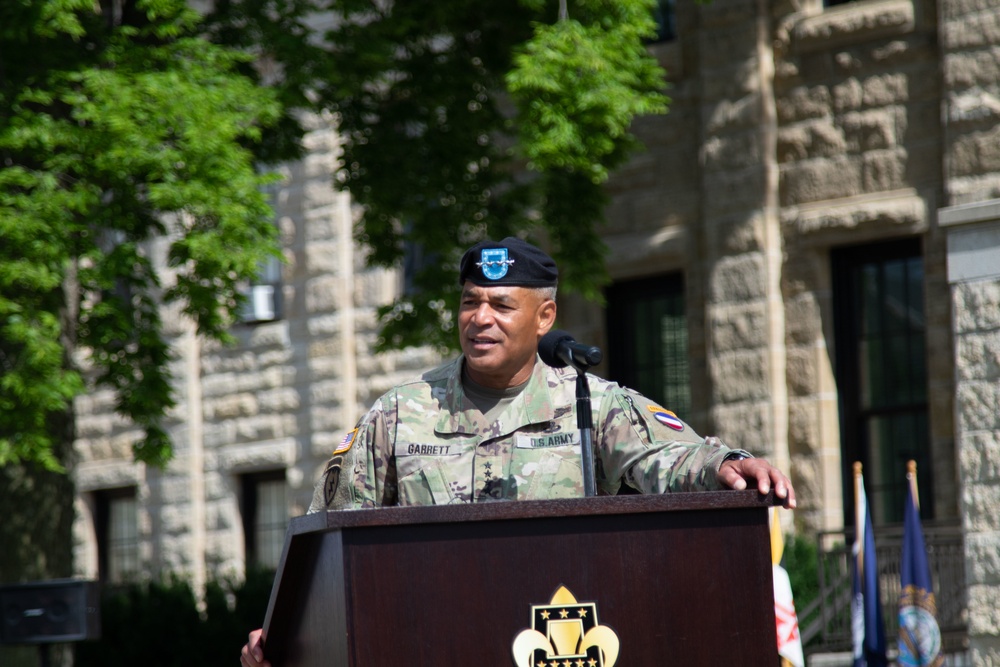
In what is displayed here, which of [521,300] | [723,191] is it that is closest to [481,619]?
[521,300]

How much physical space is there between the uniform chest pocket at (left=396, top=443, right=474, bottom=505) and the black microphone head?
40cm

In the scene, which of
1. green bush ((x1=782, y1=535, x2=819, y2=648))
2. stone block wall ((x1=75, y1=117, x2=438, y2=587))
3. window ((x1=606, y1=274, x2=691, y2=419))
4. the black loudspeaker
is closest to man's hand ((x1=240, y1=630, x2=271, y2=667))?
the black loudspeaker

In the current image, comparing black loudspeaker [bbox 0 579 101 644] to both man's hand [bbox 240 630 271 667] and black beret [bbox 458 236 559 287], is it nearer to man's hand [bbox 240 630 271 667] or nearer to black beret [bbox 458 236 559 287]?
man's hand [bbox 240 630 271 667]

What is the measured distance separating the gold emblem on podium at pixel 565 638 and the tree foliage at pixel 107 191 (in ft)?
26.0

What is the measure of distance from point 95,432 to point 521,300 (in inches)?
666

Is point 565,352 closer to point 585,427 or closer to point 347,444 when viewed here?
point 585,427

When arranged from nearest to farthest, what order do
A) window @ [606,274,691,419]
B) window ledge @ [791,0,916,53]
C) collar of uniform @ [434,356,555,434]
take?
collar of uniform @ [434,356,555,434], window ledge @ [791,0,916,53], window @ [606,274,691,419]

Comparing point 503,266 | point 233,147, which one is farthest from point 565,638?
point 233,147

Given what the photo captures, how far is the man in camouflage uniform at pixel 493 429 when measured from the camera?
4.86 m

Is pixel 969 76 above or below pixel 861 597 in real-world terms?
above

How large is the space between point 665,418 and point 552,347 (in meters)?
0.42

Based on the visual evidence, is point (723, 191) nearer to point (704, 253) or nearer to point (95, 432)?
point (704, 253)

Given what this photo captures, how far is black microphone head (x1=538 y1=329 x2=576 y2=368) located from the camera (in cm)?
475

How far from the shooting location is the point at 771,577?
3893mm
